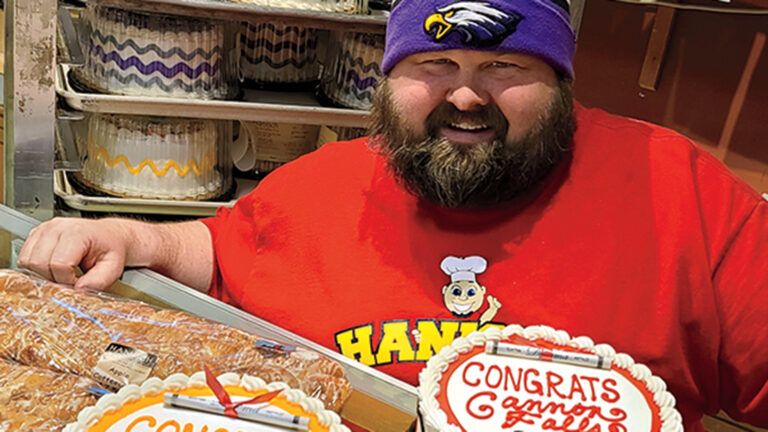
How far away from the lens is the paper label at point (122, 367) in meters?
0.86

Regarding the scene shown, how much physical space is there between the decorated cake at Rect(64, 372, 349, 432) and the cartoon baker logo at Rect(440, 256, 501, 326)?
1.65 feet

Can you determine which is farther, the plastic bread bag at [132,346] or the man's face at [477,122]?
the man's face at [477,122]

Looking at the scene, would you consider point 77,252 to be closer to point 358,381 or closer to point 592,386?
point 358,381

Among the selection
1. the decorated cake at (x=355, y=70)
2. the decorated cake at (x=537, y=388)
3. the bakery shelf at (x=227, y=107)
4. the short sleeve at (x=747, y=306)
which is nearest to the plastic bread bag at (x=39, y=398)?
the decorated cake at (x=537, y=388)

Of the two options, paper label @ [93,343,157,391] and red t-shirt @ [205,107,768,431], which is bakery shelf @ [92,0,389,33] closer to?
red t-shirt @ [205,107,768,431]

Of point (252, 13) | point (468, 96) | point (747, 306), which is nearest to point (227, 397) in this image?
point (468, 96)

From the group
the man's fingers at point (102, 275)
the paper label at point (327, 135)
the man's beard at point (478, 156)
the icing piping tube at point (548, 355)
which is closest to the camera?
the icing piping tube at point (548, 355)

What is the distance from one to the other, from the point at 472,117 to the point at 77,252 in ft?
2.08

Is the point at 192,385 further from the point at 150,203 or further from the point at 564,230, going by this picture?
the point at 150,203

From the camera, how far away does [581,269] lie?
1.25 meters

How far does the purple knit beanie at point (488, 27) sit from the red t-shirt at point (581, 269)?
0.70 ft

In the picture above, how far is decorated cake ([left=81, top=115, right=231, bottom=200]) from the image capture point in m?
1.98

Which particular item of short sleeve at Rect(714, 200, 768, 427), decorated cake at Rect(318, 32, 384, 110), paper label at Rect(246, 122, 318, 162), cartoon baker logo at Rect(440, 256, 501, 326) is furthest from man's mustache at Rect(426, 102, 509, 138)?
paper label at Rect(246, 122, 318, 162)

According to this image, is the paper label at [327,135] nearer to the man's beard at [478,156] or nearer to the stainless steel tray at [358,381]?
the man's beard at [478,156]
